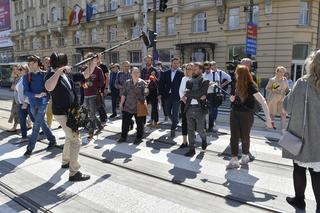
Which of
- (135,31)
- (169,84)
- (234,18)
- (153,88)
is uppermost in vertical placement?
(234,18)

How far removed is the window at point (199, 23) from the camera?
2612 cm

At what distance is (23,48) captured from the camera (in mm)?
50938

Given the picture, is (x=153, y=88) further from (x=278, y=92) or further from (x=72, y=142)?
(x=72, y=142)

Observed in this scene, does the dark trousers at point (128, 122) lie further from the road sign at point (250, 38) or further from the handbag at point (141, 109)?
the road sign at point (250, 38)

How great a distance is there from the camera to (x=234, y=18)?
2420 cm

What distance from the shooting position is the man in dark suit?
7.86 m

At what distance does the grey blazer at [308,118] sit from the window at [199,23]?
23566 mm

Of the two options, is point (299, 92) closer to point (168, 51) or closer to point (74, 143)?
point (74, 143)

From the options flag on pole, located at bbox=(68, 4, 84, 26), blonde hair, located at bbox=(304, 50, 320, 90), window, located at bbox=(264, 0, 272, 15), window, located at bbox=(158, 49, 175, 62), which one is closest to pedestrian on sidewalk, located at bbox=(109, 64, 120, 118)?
blonde hair, located at bbox=(304, 50, 320, 90)

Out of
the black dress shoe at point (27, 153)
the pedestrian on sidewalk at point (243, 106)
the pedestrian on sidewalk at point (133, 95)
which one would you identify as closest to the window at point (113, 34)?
the pedestrian on sidewalk at point (133, 95)

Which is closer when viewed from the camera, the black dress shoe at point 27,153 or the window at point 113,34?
the black dress shoe at point 27,153

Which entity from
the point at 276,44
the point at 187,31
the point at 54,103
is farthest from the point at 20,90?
the point at 187,31

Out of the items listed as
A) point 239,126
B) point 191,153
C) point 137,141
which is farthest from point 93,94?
point 239,126

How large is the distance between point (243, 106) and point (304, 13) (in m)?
20.6
